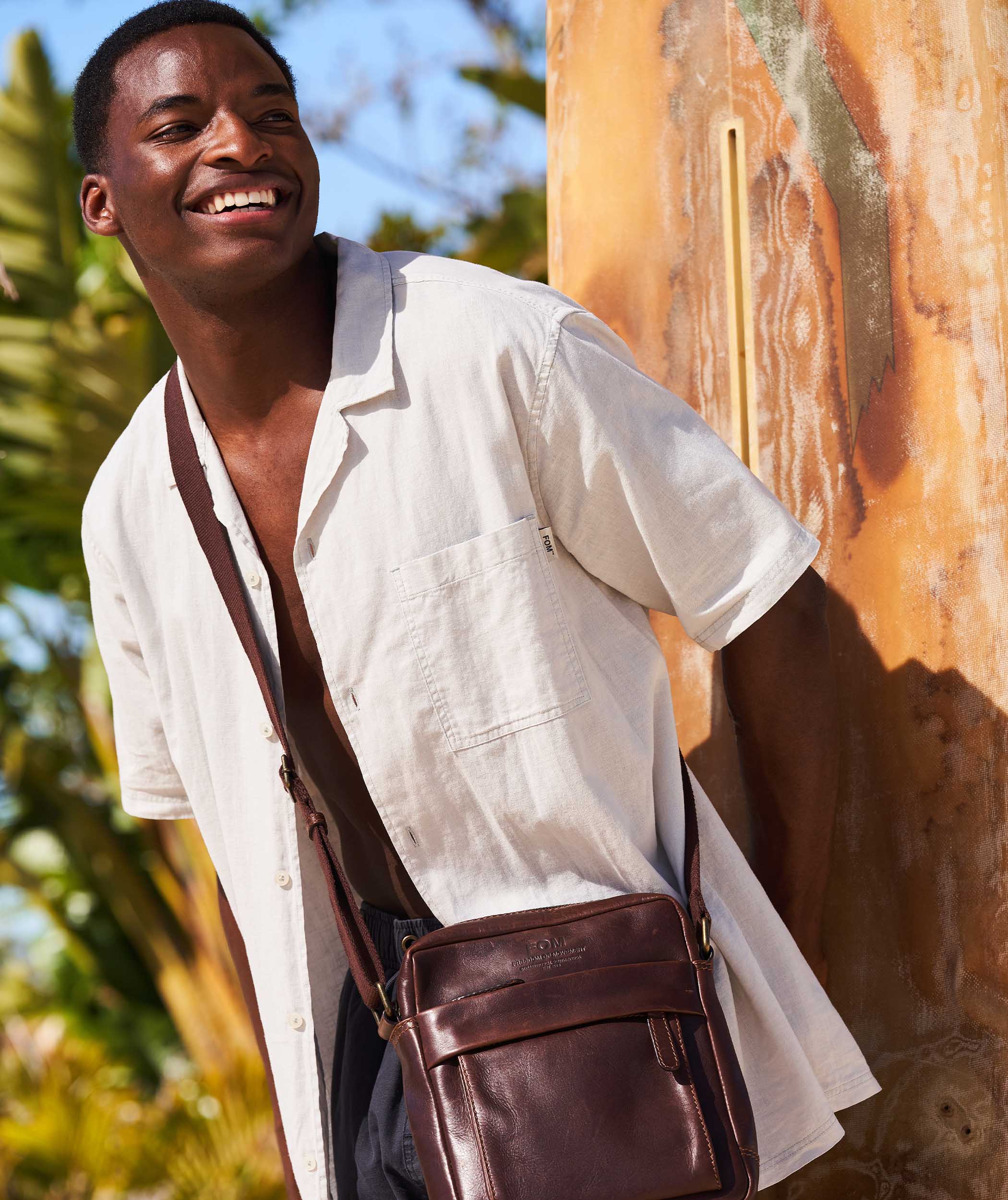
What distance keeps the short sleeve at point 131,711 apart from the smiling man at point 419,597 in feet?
0.54

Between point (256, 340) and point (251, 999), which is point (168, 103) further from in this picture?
point (251, 999)

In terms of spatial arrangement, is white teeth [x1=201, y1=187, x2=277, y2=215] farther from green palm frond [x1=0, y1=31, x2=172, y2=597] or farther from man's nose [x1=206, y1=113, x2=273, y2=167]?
green palm frond [x1=0, y1=31, x2=172, y2=597]

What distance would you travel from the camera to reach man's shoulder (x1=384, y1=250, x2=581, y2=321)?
4.79 feet

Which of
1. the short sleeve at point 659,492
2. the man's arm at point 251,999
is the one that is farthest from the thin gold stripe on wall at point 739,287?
the man's arm at point 251,999

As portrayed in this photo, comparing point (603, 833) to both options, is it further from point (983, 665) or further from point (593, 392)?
point (983, 665)

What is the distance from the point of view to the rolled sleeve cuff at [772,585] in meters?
1.45

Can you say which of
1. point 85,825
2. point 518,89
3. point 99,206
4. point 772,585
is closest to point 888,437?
point 772,585

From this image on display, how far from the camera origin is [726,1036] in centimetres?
138

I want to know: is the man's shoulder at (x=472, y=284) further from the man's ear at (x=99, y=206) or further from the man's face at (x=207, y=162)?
the man's ear at (x=99, y=206)

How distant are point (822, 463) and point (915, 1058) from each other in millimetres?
866

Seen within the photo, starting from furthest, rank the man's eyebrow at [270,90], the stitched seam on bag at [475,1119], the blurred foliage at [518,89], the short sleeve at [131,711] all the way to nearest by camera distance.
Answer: the blurred foliage at [518,89], the short sleeve at [131,711], the man's eyebrow at [270,90], the stitched seam on bag at [475,1119]

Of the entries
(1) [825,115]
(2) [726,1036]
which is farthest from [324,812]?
(1) [825,115]

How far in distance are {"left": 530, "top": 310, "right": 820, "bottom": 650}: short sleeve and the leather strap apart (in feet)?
0.87

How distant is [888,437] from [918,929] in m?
0.71
